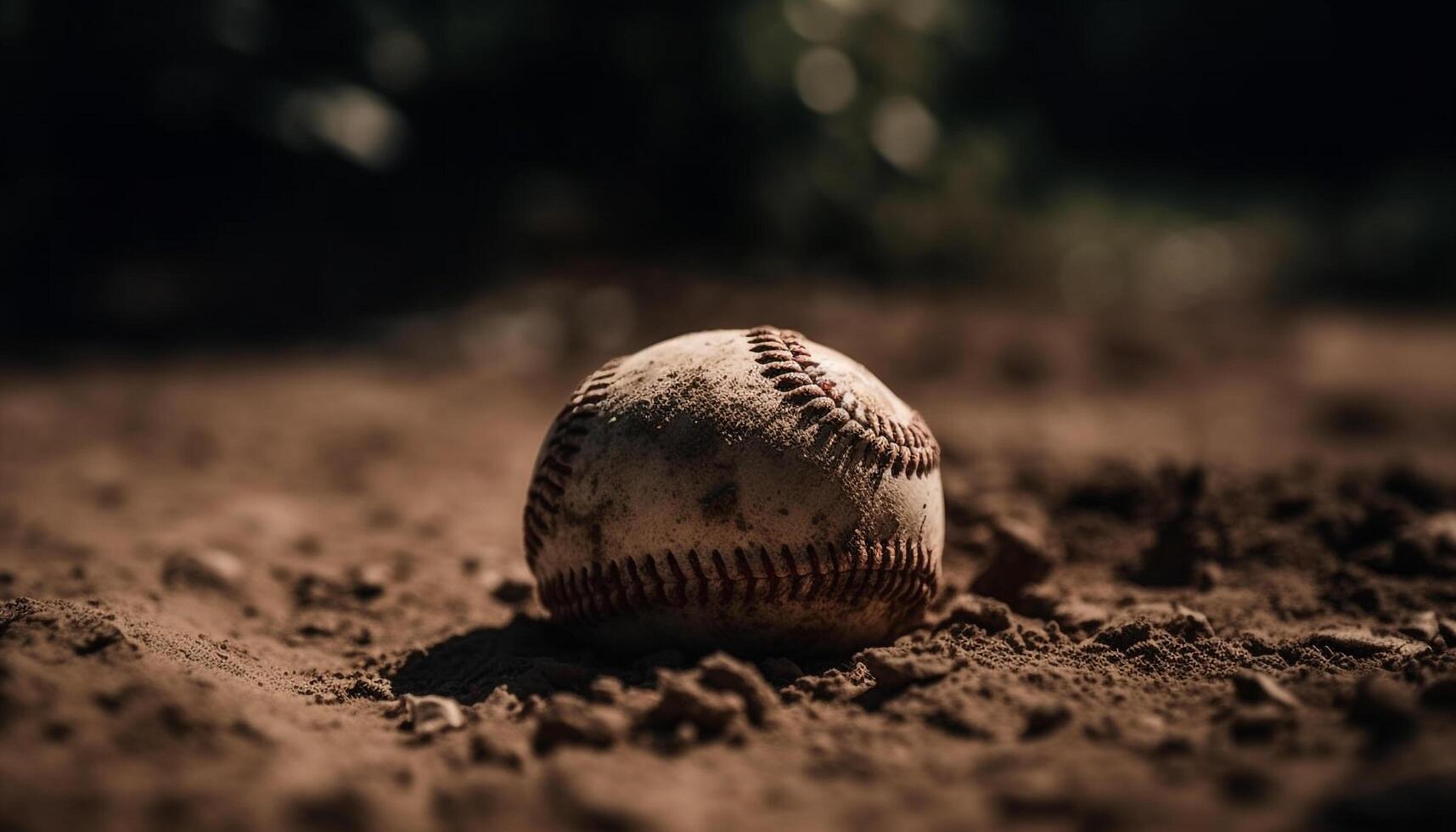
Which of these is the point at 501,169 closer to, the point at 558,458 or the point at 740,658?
the point at 558,458

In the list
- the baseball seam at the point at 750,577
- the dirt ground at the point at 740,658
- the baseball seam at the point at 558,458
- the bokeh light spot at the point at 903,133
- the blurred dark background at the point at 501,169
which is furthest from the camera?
the bokeh light spot at the point at 903,133

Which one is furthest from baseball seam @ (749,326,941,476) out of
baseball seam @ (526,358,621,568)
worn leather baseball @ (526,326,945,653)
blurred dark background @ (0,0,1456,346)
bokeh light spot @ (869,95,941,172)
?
bokeh light spot @ (869,95,941,172)

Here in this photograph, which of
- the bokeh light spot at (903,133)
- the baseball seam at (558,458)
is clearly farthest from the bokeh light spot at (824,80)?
the baseball seam at (558,458)

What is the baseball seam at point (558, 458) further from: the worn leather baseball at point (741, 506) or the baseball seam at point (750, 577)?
the baseball seam at point (750, 577)

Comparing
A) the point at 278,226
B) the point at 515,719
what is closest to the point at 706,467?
the point at 515,719

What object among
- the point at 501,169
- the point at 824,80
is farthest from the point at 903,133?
the point at 501,169

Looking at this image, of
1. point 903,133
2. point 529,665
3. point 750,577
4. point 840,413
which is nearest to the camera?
point 750,577

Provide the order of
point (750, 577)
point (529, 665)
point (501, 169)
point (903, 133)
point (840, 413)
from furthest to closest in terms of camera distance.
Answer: point (501, 169), point (903, 133), point (529, 665), point (840, 413), point (750, 577)

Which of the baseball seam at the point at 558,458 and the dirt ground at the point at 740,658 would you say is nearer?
the dirt ground at the point at 740,658
